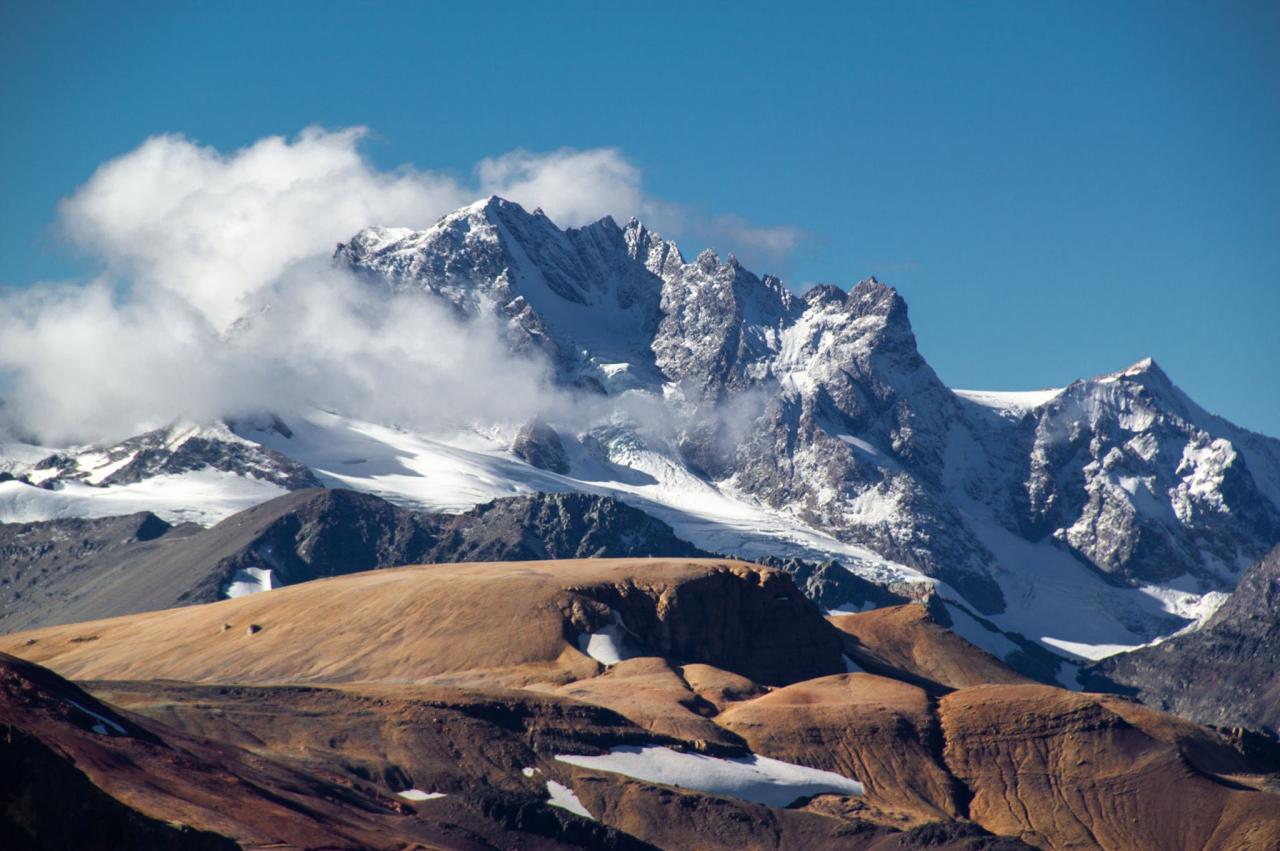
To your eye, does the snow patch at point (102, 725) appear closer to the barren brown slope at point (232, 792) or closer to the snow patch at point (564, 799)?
the barren brown slope at point (232, 792)

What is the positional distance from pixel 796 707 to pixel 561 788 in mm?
35750

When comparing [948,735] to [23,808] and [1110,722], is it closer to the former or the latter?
[1110,722]

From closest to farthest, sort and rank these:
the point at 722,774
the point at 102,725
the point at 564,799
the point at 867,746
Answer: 1. the point at 102,725
2. the point at 564,799
3. the point at 722,774
4. the point at 867,746

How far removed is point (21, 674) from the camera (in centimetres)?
13662

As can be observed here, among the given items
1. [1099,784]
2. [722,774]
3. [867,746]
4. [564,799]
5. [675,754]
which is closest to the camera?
[564,799]

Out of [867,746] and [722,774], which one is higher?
[867,746]

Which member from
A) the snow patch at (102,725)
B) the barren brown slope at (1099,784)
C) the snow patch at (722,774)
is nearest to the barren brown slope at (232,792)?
the snow patch at (102,725)

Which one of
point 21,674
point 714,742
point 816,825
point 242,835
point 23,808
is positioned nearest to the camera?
point 23,808

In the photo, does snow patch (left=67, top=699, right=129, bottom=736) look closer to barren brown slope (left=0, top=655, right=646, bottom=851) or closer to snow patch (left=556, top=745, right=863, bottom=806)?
barren brown slope (left=0, top=655, right=646, bottom=851)

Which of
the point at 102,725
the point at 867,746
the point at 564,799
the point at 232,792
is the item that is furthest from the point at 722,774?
the point at 102,725

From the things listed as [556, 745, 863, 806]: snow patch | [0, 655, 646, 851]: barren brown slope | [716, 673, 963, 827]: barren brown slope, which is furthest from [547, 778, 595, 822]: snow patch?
[716, 673, 963, 827]: barren brown slope

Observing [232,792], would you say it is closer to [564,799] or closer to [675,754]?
[564,799]

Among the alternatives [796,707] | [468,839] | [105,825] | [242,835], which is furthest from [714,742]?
[105,825]

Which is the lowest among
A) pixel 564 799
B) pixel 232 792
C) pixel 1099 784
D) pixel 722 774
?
pixel 564 799
